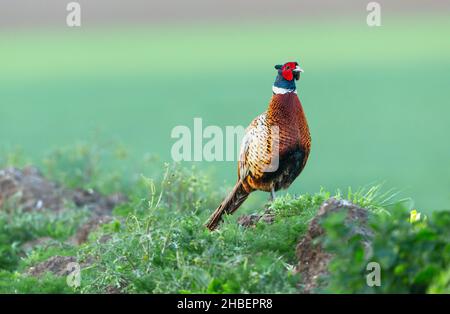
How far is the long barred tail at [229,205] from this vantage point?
353 inches

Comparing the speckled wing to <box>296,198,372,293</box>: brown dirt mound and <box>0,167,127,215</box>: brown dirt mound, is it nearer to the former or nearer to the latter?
<box>296,198,372,293</box>: brown dirt mound

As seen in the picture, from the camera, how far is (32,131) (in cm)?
2823

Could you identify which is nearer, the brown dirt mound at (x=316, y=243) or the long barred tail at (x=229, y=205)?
the brown dirt mound at (x=316, y=243)

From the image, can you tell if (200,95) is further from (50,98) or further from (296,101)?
(296,101)

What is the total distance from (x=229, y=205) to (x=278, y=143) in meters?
0.84

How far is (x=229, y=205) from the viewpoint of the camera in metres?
9.22
